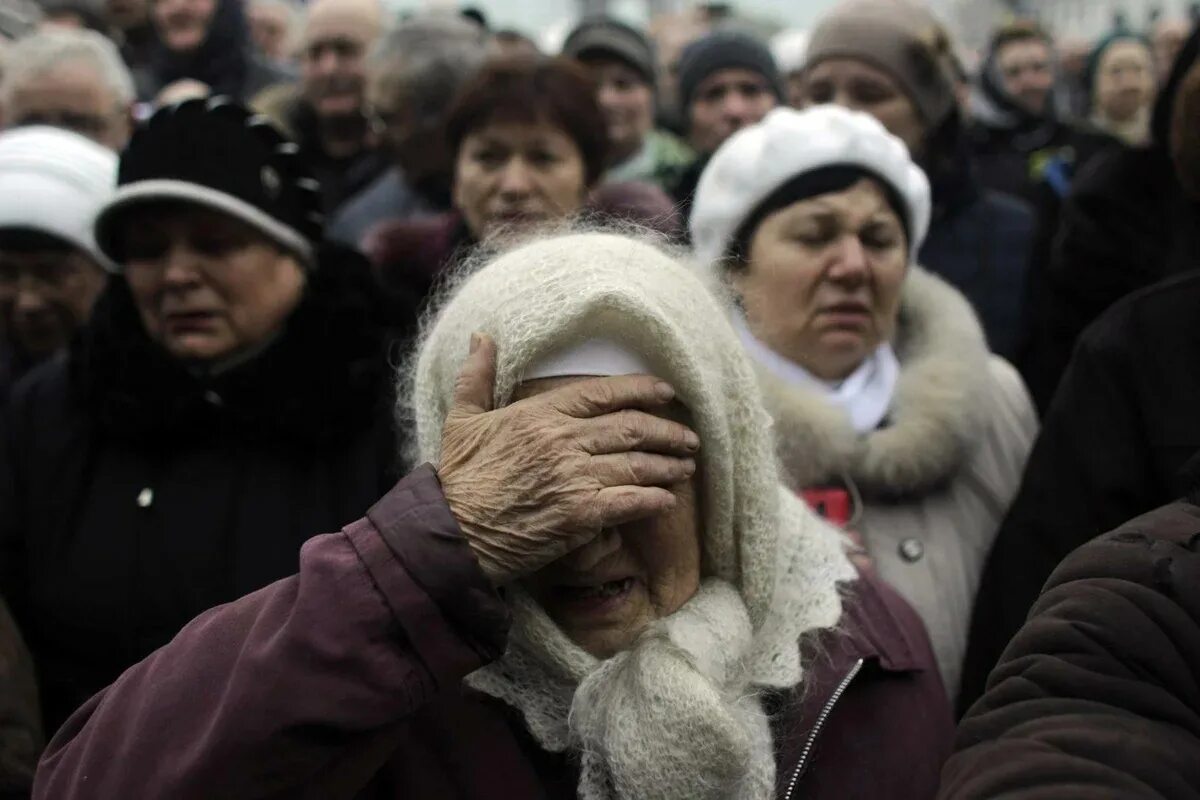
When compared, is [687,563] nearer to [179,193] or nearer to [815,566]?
[815,566]

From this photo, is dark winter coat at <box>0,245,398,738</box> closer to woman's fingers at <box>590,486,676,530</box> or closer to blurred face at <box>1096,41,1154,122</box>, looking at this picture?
woman's fingers at <box>590,486,676,530</box>

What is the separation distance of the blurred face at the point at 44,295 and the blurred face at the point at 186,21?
101 inches

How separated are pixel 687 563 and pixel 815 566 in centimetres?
23

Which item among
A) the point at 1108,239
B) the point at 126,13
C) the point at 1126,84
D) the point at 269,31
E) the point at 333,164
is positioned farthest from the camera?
the point at 269,31

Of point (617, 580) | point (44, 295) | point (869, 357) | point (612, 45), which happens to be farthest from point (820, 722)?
point (612, 45)

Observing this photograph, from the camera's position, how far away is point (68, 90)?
4.61 m

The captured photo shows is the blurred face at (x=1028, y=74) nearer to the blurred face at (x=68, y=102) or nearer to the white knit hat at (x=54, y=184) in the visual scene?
the blurred face at (x=68, y=102)

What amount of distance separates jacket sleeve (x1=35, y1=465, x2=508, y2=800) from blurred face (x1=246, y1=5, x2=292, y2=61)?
285 inches

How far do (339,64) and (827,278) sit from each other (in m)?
3.12

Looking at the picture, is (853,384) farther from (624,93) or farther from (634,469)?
(624,93)

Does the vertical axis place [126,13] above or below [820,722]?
above

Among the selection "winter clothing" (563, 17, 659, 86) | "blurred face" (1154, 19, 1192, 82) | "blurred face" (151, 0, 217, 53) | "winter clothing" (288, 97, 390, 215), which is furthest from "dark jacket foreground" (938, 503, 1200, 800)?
"blurred face" (1154, 19, 1192, 82)

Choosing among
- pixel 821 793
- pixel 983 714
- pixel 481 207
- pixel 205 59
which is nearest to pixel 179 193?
pixel 481 207

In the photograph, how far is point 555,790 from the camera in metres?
1.89
